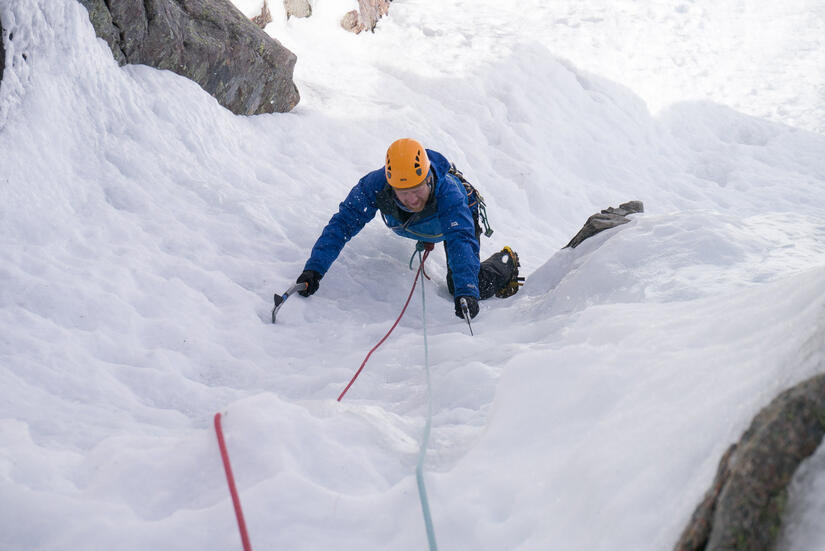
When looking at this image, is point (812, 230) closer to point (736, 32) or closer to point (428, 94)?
point (428, 94)

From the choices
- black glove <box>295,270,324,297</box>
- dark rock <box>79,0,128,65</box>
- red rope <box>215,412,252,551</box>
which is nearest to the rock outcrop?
dark rock <box>79,0,128,65</box>

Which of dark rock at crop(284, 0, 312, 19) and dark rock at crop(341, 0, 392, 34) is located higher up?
dark rock at crop(341, 0, 392, 34)

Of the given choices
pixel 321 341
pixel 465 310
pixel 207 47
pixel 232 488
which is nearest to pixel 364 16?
pixel 207 47

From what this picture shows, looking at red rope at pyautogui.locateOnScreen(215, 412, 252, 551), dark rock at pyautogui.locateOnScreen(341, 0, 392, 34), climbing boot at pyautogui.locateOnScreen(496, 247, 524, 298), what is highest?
dark rock at pyautogui.locateOnScreen(341, 0, 392, 34)

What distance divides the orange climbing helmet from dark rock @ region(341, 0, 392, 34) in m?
7.21

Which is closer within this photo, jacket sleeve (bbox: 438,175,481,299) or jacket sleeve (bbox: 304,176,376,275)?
jacket sleeve (bbox: 438,175,481,299)

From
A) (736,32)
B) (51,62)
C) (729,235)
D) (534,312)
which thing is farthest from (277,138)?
(736,32)

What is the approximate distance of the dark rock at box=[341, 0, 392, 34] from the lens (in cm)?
1019

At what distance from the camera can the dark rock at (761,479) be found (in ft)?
3.75

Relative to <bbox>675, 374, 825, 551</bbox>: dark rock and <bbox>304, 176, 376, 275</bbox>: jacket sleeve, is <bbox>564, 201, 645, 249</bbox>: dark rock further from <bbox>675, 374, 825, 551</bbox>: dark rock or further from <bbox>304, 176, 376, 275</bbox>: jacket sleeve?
<bbox>675, 374, 825, 551</bbox>: dark rock

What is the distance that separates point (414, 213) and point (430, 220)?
0.14 m

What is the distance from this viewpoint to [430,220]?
174 inches

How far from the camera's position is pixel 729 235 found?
3.91m

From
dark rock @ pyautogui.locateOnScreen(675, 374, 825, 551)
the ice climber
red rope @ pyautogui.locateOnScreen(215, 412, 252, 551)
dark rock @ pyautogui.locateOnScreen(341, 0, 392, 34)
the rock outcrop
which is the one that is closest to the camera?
dark rock @ pyautogui.locateOnScreen(675, 374, 825, 551)
